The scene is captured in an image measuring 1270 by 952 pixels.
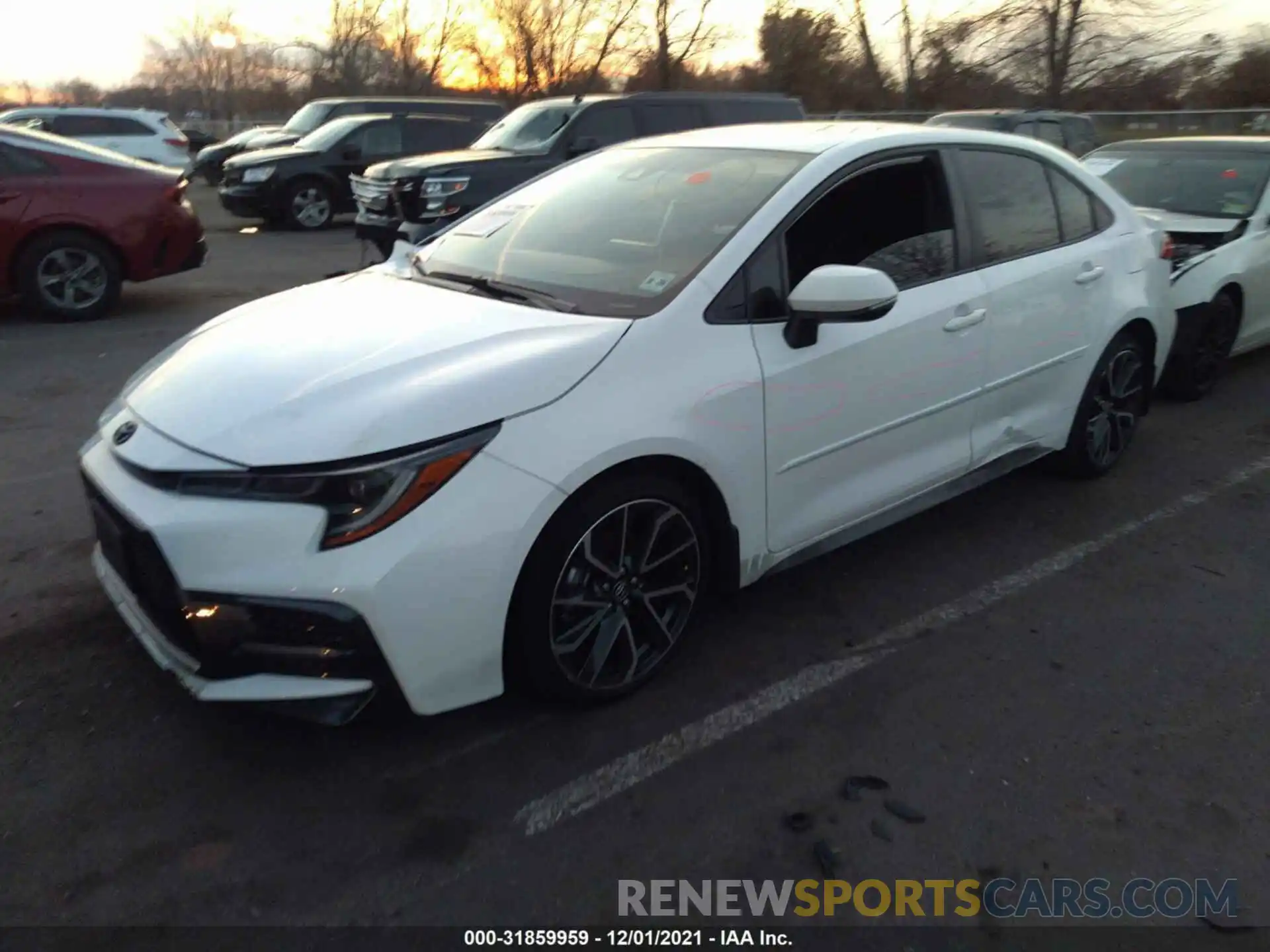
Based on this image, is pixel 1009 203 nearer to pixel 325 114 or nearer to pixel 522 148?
pixel 522 148

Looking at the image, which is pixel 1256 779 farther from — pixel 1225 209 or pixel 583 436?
pixel 1225 209

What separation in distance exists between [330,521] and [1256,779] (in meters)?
2.63

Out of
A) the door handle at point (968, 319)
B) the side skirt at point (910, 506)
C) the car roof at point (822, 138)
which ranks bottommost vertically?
the side skirt at point (910, 506)

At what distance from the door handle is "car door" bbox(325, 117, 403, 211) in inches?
533

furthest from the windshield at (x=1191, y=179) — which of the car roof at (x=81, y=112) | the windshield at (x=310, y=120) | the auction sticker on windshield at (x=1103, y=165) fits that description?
the car roof at (x=81, y=112)

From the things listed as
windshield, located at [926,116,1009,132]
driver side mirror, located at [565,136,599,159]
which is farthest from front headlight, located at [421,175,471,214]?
windshield, located at [926,116,1009,132]

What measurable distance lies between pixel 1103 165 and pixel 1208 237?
1437 mm

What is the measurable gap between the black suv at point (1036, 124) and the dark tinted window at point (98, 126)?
46.2ft

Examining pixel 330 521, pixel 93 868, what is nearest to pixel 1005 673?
pixel 330 521

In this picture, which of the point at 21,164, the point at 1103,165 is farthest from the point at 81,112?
the point at 1103,165

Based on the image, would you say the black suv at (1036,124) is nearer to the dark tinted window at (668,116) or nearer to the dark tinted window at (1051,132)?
the dark tinted window at (1051,132)

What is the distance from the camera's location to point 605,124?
477 inches

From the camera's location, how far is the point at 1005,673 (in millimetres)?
3443

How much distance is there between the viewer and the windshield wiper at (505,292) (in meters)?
3.37
